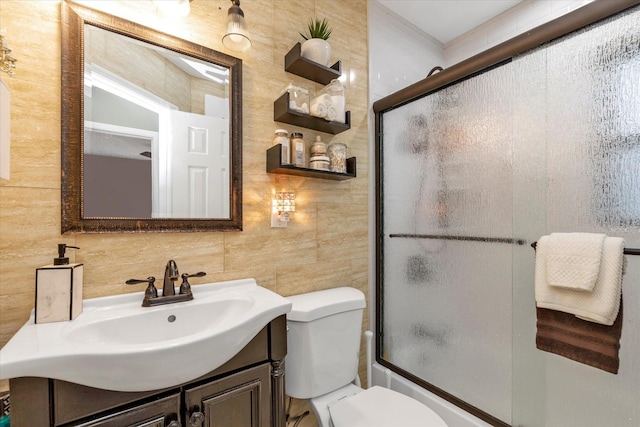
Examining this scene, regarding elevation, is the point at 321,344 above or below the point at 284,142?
below

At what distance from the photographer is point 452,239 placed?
1458 millimetres

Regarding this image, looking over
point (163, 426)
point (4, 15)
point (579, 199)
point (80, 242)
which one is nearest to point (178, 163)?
point (80, 242)

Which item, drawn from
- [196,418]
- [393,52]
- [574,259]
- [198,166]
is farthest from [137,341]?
[393,52]

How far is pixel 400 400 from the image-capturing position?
1.23 metres

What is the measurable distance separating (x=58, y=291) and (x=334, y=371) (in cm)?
108

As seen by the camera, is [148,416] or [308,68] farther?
[308,68]

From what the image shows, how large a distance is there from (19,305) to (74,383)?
1.43 feet

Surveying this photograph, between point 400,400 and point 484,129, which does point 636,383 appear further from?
point 484,129

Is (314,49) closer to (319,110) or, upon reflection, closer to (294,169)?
(319,110)

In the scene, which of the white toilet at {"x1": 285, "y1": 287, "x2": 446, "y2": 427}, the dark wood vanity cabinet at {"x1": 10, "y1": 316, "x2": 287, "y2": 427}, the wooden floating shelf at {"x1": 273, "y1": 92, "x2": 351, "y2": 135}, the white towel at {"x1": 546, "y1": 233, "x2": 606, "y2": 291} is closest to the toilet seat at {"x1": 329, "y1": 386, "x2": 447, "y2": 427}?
the white toilet at {"x1": 285, "y1": 287, "x2": 446, "y2": 427}

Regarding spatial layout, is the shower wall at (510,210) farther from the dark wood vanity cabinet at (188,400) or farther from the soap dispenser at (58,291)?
the soap dispenser at (58,291)

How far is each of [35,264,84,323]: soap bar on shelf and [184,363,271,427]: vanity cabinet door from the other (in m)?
0.45

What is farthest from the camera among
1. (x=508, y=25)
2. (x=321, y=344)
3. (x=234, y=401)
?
(x=508, y=25)

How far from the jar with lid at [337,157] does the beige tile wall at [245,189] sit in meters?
0.12
